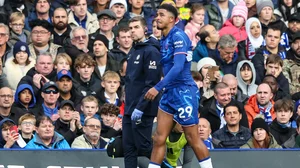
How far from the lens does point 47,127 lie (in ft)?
51.1

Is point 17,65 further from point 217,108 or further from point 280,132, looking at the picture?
point 280,132

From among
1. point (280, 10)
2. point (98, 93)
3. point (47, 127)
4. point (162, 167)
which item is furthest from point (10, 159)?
point (280, 10)

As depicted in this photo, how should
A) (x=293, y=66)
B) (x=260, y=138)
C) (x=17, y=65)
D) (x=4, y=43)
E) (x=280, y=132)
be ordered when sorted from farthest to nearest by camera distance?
(x=293, y=66), (x=4, y=43), (x=17, y=65), (x=280, y=132), (x=260, y=138)

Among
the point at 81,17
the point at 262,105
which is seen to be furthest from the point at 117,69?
the point at 262,105

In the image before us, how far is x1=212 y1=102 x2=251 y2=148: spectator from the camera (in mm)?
16328

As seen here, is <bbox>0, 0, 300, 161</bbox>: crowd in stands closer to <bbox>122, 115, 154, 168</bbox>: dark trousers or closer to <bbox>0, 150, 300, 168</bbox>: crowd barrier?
<bbox>0, 150, 300, 168</bbox>: crowd barrier

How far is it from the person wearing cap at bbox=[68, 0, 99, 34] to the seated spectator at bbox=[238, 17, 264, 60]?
2501 mm

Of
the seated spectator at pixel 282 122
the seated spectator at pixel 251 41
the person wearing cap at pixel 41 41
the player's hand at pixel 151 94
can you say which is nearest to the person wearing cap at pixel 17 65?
the person wearing cap at pixel 41 41

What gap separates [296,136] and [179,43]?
418 centimetres

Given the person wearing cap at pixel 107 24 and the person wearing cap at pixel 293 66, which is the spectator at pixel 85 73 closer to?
the person wearing cap at pixel 107 24

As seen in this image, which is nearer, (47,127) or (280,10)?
(47,127)

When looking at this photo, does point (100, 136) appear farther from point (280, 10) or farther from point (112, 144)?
point (280, 10)

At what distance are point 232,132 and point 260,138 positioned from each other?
47 centimetres

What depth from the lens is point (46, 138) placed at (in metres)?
15.6
